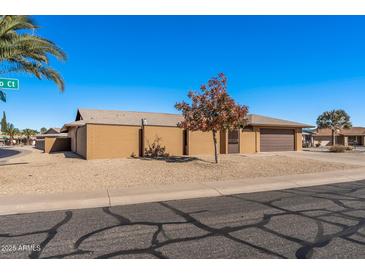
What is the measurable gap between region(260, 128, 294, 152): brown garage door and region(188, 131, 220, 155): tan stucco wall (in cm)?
650

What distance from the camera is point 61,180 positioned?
1005cm

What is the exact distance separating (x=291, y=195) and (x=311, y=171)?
587 centimetres

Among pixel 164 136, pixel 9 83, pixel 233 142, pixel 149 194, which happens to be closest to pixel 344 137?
pixel 233 142

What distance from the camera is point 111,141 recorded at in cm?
1828

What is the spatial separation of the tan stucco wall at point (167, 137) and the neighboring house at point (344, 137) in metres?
45.6

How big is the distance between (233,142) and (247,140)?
1718 mm

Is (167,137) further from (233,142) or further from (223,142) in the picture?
(233,142)

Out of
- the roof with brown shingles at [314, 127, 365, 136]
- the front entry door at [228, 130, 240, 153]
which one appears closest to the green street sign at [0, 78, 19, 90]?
the front entry door at [228, 130, 240, 153]

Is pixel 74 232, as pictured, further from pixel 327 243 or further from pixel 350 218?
pixel 350 218

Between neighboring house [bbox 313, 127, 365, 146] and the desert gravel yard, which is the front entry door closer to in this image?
the desert gravel yard

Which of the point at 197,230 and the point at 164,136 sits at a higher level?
the point at 164,136

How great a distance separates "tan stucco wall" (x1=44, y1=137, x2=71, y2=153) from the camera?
2811 cm

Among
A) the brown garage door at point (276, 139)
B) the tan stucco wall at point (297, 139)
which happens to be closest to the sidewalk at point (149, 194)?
the brown garage door at point (276, 139)
